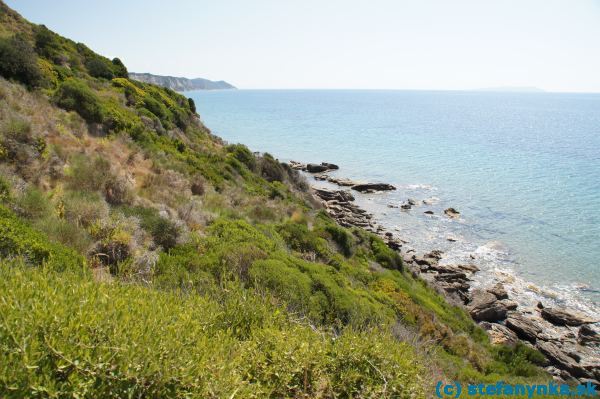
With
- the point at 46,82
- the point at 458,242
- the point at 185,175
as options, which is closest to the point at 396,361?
the point at 185,175

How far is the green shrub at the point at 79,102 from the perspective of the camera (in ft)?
62.9

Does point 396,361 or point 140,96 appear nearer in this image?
point 396,361

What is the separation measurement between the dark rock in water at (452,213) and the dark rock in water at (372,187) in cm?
883

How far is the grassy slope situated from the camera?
3611 mm

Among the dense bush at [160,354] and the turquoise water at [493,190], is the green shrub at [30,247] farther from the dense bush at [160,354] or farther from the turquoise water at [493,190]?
the turquoise water at [493,190]

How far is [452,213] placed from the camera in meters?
34.9

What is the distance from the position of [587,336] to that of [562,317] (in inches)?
62.9

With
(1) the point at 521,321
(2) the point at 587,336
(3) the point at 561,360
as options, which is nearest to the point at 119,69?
(1) the point at 521,321

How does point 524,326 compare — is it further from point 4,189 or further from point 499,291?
point 4,189

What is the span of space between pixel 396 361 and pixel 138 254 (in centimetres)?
711

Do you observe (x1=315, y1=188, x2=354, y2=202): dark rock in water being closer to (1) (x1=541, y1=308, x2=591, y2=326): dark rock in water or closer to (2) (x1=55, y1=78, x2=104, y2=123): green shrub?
(1) (x1=541, y1=308, x2=591, y2=326): dark rock in water

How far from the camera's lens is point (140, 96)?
97.2 feet

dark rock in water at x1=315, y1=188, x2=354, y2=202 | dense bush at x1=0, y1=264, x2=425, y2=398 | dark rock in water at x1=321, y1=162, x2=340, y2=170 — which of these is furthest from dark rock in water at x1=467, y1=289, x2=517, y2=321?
dark rock in water at x1=321, y1=162, x2=340, y2=170

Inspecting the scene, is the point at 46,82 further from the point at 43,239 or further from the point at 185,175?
the point at 43,239
